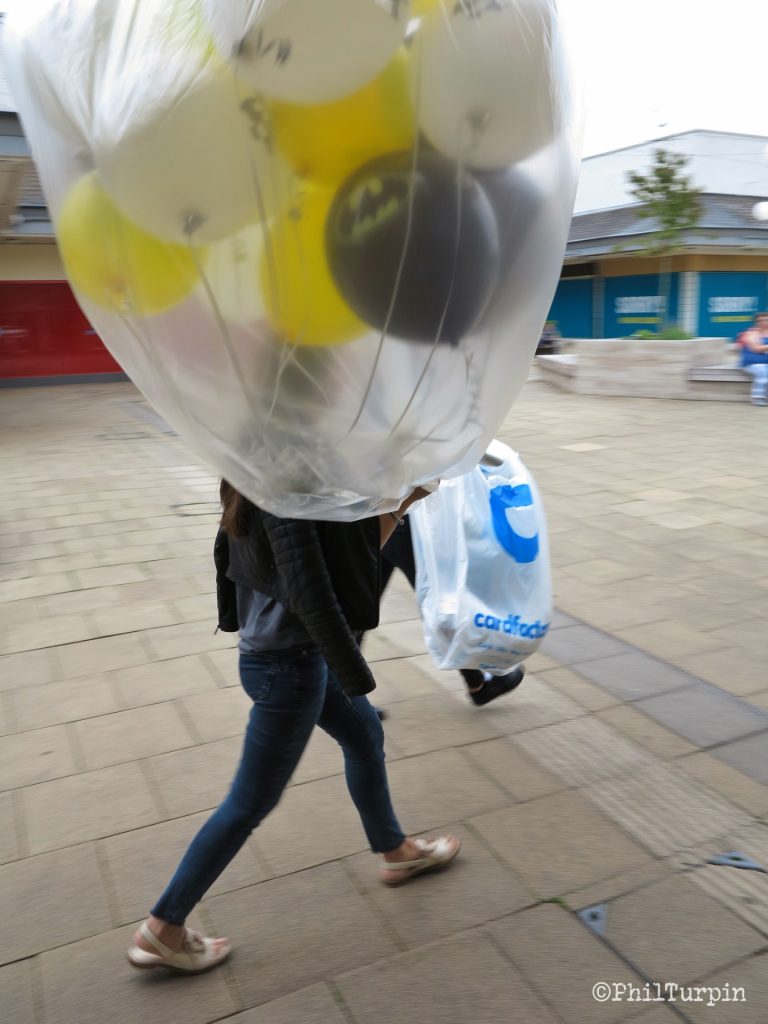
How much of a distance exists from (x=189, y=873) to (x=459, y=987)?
75cm

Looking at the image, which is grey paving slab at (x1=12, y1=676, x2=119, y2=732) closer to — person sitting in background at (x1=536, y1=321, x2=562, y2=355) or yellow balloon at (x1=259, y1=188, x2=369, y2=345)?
yellow balloon at (x1=259, y1=188, x2=369, y2=345)

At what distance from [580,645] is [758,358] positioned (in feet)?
33.2

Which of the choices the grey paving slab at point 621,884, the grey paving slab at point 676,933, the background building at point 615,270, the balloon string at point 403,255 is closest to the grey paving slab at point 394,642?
the grey paving slab at point 621,884

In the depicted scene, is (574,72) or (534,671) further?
(534,671)

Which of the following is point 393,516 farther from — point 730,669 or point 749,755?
point 730,669

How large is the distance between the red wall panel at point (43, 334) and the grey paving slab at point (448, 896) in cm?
1860

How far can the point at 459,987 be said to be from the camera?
7.41ft

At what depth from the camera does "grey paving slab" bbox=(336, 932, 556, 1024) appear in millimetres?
2182

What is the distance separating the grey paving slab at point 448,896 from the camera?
250 cm

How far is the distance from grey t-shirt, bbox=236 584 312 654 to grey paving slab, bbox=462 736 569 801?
1318mm

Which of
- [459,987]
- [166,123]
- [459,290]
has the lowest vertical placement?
[459,987]

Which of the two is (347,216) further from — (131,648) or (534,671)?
(131,648)

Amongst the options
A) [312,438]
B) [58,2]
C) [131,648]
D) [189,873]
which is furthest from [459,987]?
[131,648]

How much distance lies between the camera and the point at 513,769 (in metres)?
3.28
